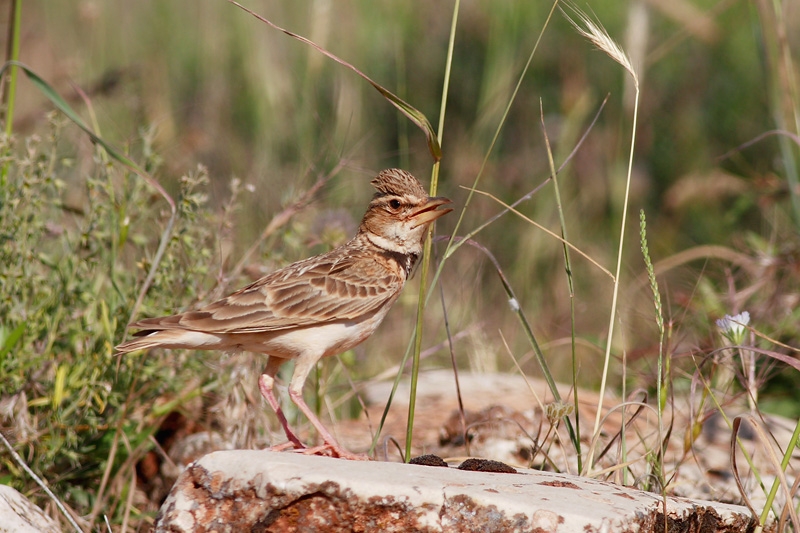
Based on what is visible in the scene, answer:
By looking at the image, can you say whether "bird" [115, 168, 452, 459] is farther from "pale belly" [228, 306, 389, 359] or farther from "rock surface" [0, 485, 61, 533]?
"rock surface" [0, 485, 61, 533]

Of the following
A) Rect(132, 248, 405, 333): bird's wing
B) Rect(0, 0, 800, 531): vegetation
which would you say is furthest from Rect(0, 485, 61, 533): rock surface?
Rect(132, 248, 405, 333): bird's wing

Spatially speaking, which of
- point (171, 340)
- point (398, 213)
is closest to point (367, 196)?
point (398, 213)

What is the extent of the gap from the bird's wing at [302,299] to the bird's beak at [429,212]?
321mm

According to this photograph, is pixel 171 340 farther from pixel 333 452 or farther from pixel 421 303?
pixel 421 303

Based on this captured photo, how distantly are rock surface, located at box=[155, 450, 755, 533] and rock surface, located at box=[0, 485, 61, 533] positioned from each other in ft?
2.73

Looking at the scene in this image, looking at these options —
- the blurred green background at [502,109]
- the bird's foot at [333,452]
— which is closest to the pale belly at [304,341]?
the bird's foot at [333,452]

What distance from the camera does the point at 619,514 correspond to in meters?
3.12

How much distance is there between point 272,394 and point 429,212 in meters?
1.22

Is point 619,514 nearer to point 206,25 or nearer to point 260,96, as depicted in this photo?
point 260,96

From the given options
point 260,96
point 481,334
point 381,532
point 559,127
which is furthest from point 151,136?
point 559,127

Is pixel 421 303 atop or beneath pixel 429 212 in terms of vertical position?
beneath

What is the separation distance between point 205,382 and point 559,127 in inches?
235

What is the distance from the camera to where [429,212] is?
4902 millimetres

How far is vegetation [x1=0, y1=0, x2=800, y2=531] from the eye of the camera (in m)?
4.98
